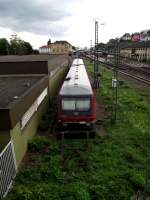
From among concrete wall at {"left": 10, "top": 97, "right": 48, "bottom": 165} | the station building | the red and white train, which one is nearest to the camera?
concrete wall at {"left": 10, "top": 97, "right": 48, "bottom": 165}

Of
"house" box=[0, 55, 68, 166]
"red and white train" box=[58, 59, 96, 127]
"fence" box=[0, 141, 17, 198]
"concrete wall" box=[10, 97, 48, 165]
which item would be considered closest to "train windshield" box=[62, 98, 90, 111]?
"red and white train" box=[58, 59, 96, 127]

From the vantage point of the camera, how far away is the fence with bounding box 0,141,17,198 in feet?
29.2

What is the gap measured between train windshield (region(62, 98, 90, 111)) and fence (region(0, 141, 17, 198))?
5044 millimetres

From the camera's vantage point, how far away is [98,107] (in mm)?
21375

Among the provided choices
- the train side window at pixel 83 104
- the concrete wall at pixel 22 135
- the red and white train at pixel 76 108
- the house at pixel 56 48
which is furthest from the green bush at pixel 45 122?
the house at pixel 56 48

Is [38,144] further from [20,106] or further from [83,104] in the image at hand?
[83,104]

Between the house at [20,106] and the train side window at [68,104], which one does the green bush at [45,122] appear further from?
the train side window at [68,104]

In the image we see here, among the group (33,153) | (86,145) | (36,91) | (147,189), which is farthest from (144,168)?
(36,91)

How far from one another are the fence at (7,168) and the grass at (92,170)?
0.86ft

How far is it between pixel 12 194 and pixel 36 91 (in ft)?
23.0

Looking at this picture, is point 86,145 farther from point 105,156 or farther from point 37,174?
point 37,174

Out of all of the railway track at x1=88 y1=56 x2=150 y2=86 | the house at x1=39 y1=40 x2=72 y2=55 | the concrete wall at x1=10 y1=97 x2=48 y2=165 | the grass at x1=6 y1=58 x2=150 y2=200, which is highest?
the house at x1=39 y1=40 x2=72 y2=55

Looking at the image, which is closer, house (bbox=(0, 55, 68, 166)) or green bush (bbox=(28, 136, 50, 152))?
house (bbox=(0, 55, 68, 166))

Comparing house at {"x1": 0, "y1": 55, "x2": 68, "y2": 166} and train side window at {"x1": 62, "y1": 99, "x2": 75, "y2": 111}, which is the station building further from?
train side window at {"x1": 62, "y1": 99, "x2": 75, "y2": 111}
